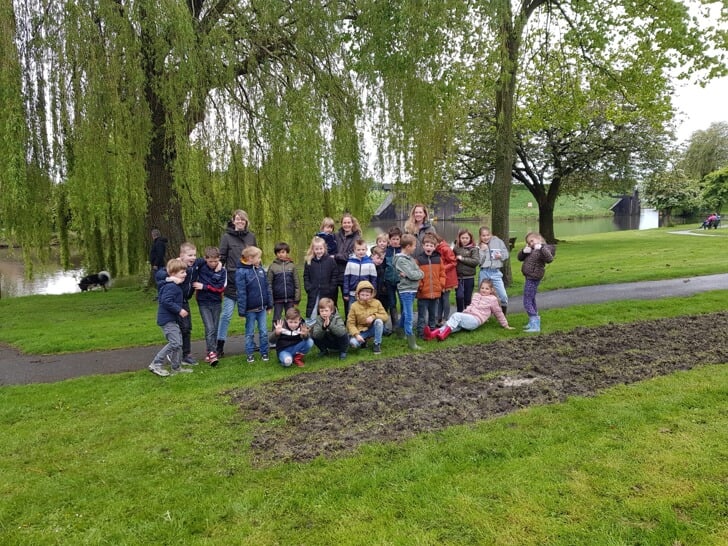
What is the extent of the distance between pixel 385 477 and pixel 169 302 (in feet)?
13.7

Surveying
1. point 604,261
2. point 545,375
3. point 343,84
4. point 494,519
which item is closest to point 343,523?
point 494,519

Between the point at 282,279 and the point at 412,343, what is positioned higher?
the point at 282,279

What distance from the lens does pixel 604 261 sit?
17.5 m

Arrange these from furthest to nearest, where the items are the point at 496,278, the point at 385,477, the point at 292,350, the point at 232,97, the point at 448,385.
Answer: the point at 232,97, the point at 496,278, the point at 292,350, the point at 448,385, the point at 385,477

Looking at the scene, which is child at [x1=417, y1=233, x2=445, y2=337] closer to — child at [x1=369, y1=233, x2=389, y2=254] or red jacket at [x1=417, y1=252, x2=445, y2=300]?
red jacket at [x1=417, y1=252, x2=445, y2=300]

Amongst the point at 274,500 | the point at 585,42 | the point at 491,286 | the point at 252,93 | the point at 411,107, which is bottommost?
the point at 274,500

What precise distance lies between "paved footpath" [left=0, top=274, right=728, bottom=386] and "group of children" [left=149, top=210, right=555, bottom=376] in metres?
0.84

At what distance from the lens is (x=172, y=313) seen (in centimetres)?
657

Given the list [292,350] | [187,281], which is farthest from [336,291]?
[187,281]

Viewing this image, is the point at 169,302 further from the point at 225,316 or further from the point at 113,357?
the point at 113,357

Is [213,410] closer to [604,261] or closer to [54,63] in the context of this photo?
[54,63]

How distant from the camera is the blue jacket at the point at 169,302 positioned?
21.3 ft

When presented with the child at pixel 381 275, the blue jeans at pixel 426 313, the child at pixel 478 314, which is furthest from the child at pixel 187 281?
the child at pixel 478 314

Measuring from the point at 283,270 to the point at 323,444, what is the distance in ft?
11.3
